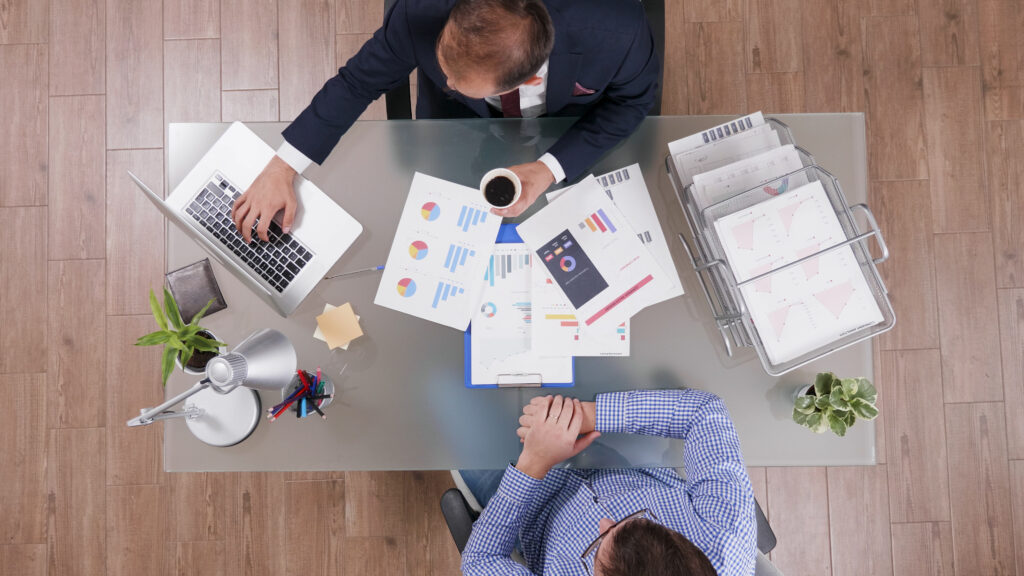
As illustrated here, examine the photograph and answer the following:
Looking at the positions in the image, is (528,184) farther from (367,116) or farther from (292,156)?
(367,116)

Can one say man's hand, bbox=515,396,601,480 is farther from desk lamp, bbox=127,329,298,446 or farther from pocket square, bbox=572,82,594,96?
pocket square, bbox=572,82,594,96

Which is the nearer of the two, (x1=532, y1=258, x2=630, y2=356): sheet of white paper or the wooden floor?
(x1=532, y1=258, x2=630, y2=356): sheet of white paper

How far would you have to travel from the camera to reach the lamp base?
1311 mm

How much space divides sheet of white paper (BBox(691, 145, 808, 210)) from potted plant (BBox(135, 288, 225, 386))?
1.03 metres

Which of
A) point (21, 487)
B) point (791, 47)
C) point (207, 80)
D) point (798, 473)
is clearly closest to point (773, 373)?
point (798, 473)

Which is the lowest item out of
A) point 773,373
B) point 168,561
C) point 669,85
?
point 168,561

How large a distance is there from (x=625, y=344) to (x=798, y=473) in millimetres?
1174

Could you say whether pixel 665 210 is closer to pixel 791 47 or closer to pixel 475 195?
pixel 475 195

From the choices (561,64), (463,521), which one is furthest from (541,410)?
(561,64)

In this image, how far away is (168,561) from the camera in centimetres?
217

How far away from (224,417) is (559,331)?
741 mm

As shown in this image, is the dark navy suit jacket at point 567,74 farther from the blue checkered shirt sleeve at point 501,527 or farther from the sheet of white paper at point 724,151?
the blue checkered shirt sleeve at point 501,527

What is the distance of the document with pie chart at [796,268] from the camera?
124 cm

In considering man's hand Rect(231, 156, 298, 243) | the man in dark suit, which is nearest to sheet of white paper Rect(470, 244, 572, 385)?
the man in dark suit
